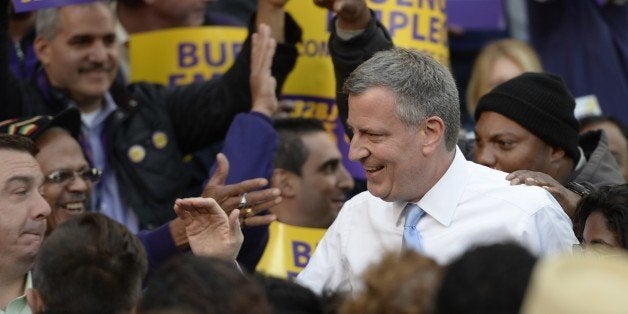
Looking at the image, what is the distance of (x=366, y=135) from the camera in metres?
4.60

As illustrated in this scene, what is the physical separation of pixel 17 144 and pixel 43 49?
1.59 meters

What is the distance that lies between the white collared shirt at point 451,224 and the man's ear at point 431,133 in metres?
0.11

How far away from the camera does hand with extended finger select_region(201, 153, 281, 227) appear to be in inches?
209

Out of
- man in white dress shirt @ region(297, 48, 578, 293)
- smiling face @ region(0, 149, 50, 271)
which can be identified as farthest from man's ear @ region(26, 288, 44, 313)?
man in white dress shirt @ region(297, 48, 578, 293)

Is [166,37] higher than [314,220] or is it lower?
higher

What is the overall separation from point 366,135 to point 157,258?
51.4 inches

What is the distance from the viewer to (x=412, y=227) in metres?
4.57

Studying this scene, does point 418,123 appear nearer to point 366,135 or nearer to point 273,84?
point 366,135

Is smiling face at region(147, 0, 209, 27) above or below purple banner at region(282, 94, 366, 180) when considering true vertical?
above

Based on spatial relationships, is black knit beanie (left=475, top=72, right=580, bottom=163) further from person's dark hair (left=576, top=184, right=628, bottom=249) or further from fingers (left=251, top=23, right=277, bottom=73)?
fingers (left=251, top=23, right=277, bottom=73)

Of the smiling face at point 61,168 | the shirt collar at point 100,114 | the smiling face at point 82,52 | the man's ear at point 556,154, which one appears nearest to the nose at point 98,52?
the smiling face at point 82,52

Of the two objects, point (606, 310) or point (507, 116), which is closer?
point (606, 310)

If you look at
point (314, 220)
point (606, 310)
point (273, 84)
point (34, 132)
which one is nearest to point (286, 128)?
point (314, 220)

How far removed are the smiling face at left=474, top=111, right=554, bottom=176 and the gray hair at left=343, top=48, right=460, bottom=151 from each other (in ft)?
2.98
